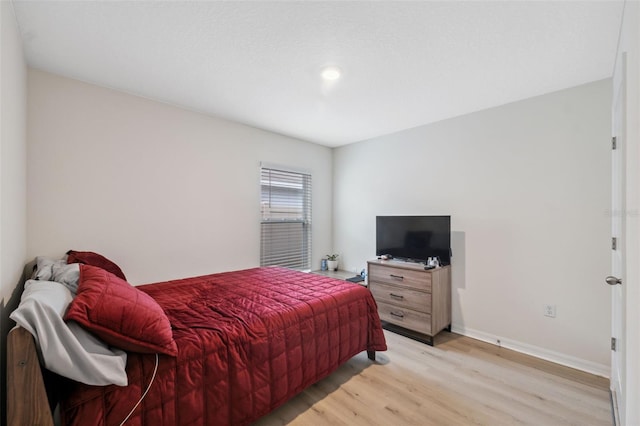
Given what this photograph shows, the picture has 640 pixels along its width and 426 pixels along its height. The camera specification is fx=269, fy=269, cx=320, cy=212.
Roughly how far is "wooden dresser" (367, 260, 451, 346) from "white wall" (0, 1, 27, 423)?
289 cm

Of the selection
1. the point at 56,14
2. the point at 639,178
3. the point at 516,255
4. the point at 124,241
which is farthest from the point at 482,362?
the point at 56,14

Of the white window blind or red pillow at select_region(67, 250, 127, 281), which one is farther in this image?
the white window blind

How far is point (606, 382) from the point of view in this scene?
213cm

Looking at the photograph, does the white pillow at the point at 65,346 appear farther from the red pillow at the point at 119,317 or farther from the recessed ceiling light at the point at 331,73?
the recessed ceiling light at the point at 331,73

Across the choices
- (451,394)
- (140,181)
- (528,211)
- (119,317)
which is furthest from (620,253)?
(140,181)

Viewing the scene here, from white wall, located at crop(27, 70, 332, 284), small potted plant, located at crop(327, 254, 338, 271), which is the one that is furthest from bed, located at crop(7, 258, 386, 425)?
small potted plant, located at crop(327, 254, 338, 271)

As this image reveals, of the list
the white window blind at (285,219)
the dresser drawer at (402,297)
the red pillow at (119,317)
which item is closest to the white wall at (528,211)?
the dresser drawer at (402,297)

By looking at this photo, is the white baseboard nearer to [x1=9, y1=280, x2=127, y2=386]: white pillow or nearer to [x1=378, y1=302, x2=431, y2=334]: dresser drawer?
[x1=378, y1=302, x2=431, y2=334]: dresser drawer

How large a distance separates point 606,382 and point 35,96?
16.6ft

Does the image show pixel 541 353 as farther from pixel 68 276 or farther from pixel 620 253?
pixel 68 276

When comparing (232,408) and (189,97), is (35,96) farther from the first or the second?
(232,408)

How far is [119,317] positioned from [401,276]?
2551mm

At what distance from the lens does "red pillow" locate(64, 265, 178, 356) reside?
3.62 feet

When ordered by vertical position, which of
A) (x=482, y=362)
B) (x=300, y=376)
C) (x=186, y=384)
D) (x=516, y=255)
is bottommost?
(x=482, y=362)
